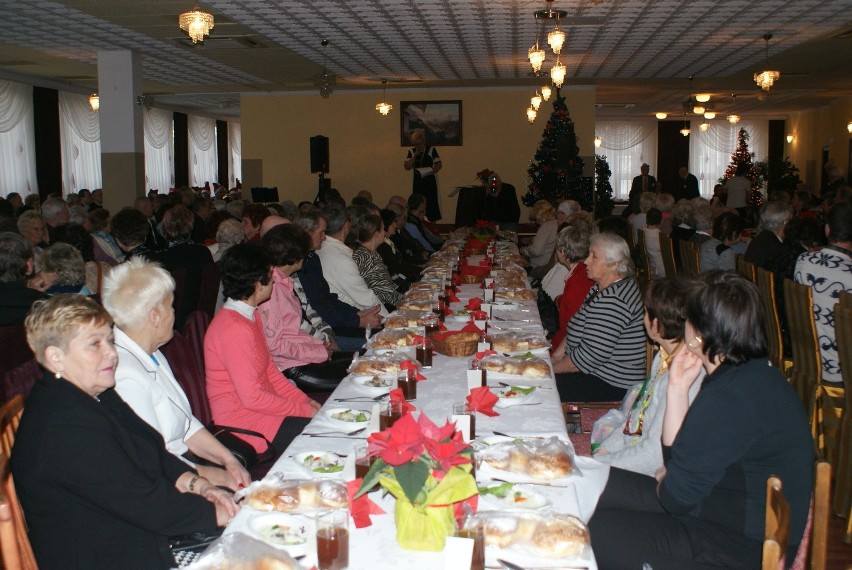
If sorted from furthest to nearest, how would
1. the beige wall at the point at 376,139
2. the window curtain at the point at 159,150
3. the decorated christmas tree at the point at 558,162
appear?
the window curtain at the point at 159,150, the beige wall at the point at 376,139, the decorated christmas tree at the point at 558,162

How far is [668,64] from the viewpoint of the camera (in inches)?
473

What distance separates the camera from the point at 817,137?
20.7 meters

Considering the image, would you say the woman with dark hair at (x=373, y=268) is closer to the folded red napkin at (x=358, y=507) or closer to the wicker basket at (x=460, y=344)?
the wicker basket at (x=460, y=344)

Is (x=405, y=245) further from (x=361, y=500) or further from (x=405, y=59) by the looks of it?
(x=361, y=500)

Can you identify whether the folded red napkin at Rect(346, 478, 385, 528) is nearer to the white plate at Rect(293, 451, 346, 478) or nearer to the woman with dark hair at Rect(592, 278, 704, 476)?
the white plate at Rect(293, 451, 346, 478)

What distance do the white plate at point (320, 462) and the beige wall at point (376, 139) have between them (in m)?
13.2

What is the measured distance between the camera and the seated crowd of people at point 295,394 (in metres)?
1.99

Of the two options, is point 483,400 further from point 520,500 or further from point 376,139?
point 376,139

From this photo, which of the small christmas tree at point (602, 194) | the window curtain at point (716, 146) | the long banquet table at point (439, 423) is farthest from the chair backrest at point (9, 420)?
the window curtain at point (716, 146)

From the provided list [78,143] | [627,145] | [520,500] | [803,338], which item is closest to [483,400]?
[520,500]

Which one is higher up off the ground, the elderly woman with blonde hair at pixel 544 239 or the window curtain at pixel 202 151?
the window curtain at pixel 202 151

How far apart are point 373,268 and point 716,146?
2103cm

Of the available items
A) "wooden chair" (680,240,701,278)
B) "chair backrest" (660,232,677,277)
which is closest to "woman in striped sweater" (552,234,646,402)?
"wooden chair" (680,240,701,278)

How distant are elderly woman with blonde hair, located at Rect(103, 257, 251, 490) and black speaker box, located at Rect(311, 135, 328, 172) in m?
11.4
